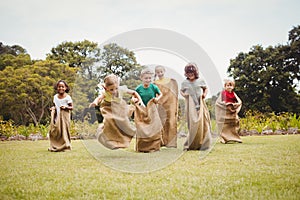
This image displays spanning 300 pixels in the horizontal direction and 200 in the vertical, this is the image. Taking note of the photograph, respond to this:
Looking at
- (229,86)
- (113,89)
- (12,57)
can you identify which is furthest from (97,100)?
(12,57)

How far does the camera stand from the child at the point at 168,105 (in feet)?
27.4

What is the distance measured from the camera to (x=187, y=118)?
749cm

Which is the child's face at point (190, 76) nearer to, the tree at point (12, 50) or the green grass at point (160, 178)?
the green grass at point (160, 178)

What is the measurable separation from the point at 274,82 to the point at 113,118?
17.4 metres

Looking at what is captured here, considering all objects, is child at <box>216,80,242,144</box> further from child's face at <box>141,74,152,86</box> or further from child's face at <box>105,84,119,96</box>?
child's face at <box>105,84,119,96</box>

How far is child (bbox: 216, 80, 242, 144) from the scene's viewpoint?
9.27 m

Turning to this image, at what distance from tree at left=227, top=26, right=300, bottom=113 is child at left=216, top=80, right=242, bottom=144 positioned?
11.9m

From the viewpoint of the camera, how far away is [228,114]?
941 cm

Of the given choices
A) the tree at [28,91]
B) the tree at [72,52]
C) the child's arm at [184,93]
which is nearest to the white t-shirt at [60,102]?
the child's arm at [184,93]

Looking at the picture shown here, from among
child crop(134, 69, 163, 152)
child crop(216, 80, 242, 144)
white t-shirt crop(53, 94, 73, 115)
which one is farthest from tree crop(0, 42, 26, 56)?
child crop(134, 69, 163, 152)

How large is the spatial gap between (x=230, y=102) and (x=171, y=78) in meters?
2.12

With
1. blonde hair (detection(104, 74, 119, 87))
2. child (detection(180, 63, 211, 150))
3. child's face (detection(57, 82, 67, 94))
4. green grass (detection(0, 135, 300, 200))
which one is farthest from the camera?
child's face (detection(57, 82, 67, 94))

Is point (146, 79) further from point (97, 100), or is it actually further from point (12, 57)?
point (12, 57)

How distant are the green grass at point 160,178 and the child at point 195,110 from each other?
109cm
